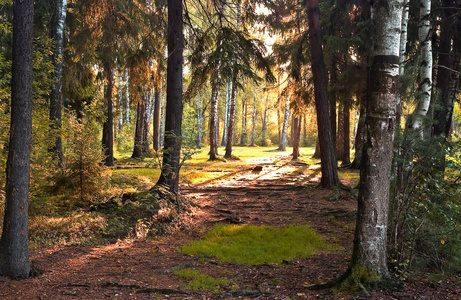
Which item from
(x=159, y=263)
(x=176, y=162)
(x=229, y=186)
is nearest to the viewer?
(x=159, y=263)

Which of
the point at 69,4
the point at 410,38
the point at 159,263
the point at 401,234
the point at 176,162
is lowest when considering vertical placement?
the point at 159,263

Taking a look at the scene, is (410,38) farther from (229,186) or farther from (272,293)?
(272,293)

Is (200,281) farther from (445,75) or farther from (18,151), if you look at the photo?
(445,75)

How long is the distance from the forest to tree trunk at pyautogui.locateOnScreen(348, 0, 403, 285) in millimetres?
16

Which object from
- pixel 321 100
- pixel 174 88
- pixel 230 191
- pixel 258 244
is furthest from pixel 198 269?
pixel 321 100

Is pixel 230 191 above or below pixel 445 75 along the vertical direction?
below

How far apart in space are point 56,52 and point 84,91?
207 inches

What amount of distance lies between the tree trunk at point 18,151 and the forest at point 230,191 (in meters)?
0.02

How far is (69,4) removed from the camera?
12352 mm

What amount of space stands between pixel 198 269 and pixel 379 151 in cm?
311

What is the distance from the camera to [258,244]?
6.15 meters

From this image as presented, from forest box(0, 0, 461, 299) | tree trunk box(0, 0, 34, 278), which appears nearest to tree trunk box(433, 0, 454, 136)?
forest box(0, 0, 461, 299)

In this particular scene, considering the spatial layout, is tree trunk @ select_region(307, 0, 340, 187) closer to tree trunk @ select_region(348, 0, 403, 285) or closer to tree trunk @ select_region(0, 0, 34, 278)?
tree trunk @ select_region(348, 0, 403, 285)

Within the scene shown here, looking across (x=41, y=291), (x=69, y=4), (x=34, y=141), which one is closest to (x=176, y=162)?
(x=34, y=141)
